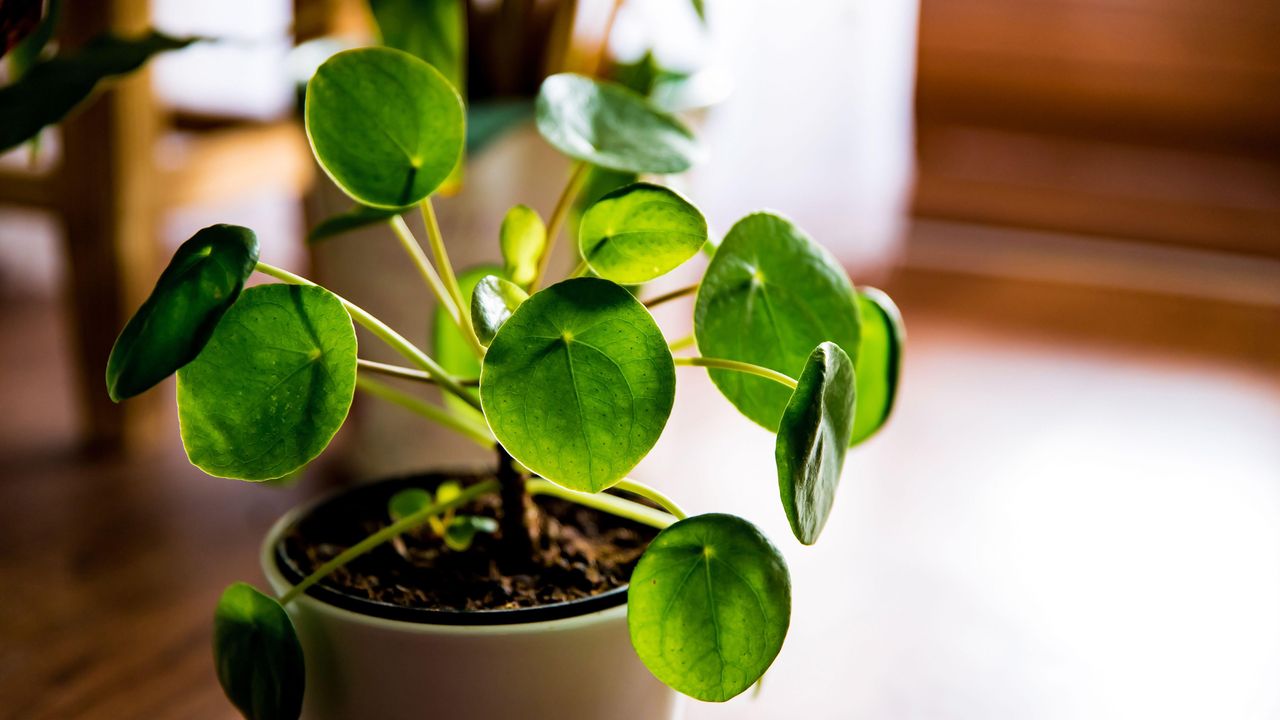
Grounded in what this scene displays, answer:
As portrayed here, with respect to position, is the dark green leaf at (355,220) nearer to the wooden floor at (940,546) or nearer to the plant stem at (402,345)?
the plant stem at (402,345)

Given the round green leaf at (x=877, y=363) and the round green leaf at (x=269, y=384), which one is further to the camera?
the round green leaf at (x=877, y=363)

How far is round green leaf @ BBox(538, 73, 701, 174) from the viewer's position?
492 millimetres

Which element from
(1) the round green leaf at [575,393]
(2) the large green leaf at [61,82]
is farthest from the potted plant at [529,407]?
(2) the large green leaf at [61,82]

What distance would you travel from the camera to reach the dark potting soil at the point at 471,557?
0.52 m

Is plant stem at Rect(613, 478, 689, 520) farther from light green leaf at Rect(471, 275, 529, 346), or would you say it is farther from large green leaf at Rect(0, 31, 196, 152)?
large green leaf at Rect(0, 31, 196, 152)

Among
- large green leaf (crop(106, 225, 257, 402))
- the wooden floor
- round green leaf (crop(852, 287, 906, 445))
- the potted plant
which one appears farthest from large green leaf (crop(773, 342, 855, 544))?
the wooden floor

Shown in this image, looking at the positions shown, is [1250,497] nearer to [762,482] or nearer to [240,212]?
[762,482]

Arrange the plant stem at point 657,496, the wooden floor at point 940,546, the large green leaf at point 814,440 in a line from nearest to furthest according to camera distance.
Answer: the large green leaf at point 814,440 → the plant stem at point 657,496 → the wooden floor at point 940,546

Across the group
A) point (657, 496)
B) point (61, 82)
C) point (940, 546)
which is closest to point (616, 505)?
point (657, 496)

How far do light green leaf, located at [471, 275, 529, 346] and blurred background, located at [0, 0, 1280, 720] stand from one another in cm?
33

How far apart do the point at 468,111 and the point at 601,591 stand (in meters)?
0.56

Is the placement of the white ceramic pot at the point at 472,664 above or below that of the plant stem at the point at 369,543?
below

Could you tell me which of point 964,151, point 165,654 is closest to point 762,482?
point 165,654

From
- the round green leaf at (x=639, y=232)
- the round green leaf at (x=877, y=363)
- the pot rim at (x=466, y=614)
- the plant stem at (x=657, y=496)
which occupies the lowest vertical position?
the pot rim at (x=466, y=614)
